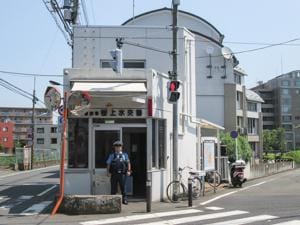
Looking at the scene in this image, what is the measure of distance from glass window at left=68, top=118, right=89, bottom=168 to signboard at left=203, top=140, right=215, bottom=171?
25.4 feet

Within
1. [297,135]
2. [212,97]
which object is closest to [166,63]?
[212,97]

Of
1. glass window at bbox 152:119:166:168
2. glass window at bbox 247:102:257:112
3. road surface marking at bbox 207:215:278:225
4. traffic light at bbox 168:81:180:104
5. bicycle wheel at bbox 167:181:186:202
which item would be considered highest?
glass window at bbox 247:102:257:112

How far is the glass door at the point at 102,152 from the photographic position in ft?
57.4

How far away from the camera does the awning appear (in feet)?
56.1

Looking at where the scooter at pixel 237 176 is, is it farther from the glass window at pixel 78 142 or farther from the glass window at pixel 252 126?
the glass window at pixel 252 126

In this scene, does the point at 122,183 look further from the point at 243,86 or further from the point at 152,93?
the point at 243,86

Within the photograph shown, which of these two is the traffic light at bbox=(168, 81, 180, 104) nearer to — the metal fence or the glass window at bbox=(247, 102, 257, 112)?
the metal fence

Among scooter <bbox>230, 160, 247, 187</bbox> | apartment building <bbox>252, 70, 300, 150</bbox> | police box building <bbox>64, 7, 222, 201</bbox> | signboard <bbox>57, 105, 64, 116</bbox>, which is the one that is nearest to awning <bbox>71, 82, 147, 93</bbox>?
police box building <bbox>64, 7, 222, 201</bbox>

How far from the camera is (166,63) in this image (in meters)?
23.2

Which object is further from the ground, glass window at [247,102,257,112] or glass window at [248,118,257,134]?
glass window at [247,102,257,112]

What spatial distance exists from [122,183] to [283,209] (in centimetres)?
485

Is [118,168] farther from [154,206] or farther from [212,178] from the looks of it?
[212,178]

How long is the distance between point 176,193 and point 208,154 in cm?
656

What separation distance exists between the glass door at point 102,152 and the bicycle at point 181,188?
7.69ft
